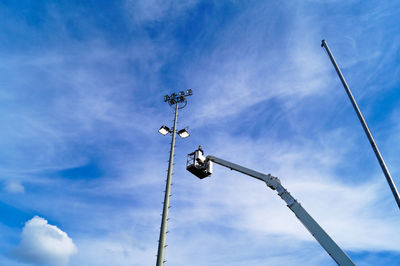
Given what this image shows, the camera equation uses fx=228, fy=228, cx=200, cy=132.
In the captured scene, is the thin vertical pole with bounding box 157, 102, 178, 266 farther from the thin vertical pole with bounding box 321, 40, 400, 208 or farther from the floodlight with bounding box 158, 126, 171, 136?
the thin vertical pole with bounding box 321, 40, 400, 208

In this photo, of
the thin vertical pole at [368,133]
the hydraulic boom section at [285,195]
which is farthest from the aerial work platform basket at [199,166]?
the thin vertical pole at [368,133]

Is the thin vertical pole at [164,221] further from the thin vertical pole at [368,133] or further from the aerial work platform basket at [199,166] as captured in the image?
the thin vertical pole at [368,133]

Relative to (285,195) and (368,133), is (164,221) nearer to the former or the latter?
(285,195)

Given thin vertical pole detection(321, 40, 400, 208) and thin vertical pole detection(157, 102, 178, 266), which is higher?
thin vertical pole detection(321, 40, 400, 208)

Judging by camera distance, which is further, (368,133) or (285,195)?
(285,195)

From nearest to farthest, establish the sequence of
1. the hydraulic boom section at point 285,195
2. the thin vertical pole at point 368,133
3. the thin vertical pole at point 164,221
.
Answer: the thin vertical pole at point 164,221 < the thin vertical pole at point 368,133 < the hydraulic boom section at point 285,195

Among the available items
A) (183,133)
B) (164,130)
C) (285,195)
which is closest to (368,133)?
(285,195)

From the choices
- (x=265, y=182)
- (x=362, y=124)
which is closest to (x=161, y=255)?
(x=265, y=182)

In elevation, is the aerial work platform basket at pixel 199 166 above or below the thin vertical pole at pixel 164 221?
above

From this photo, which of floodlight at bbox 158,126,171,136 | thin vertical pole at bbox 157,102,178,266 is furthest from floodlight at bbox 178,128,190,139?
thin vertical pole at bbox 157,102,178,266

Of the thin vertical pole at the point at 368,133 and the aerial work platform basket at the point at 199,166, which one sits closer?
the thin vertical pole at the point at 368,133

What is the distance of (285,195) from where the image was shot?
14.9 meters

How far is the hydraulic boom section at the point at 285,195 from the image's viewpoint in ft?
41.3

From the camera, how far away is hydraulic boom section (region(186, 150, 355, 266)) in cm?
1258
